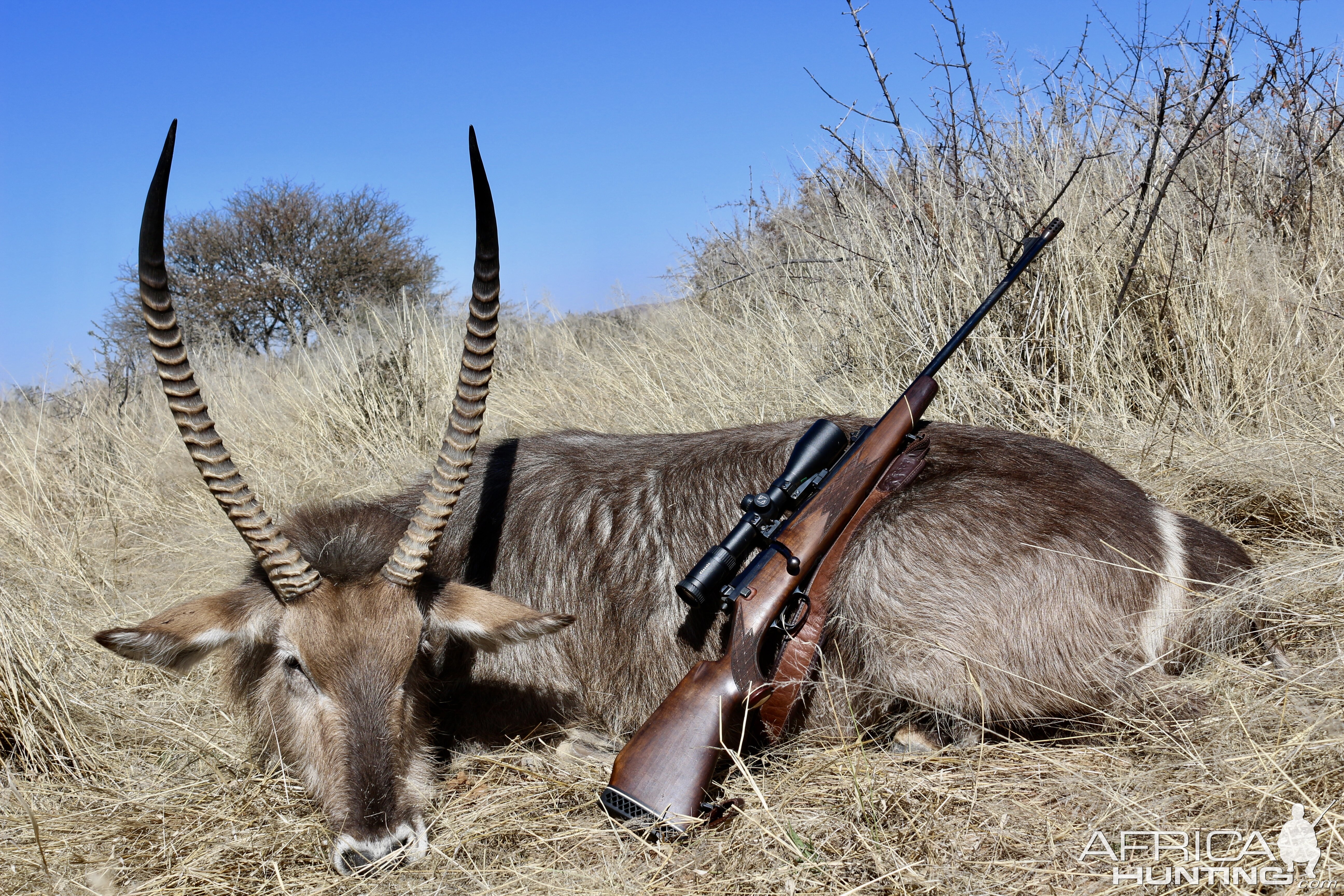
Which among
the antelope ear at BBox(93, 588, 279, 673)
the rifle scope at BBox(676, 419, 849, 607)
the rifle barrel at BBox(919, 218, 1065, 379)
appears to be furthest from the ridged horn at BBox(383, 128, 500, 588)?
the rifle barrel at BBox(919, 218, 1065, 379)

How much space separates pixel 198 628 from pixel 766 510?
192 cm

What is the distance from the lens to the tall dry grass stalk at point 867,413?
2455mm

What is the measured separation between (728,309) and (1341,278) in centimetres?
572

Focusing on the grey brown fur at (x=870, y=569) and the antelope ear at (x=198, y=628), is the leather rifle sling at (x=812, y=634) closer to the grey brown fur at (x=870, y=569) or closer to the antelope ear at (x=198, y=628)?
the grey brown fur at (x=870, y=569)

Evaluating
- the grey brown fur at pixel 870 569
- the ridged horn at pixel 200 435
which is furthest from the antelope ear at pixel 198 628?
the grey brown fur at pixel 870 569

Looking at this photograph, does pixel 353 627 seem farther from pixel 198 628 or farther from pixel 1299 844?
pixel 1299 844

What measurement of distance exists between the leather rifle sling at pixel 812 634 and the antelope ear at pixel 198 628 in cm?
169

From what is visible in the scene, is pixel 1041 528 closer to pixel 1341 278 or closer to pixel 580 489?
pixel 580 489

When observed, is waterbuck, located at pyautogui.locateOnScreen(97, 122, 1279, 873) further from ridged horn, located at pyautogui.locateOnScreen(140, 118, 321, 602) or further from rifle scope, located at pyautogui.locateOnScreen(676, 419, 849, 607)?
rifle scope, located at pyautogui.locateOnScreen(676, 419, 849, 607)

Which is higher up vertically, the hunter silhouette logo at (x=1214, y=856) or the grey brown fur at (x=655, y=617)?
the grey brown fur at (x=655, y=617)

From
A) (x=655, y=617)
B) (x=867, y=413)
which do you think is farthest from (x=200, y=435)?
(x=867, y=413)

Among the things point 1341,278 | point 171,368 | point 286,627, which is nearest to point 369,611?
point 286,627

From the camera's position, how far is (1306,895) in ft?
6.10

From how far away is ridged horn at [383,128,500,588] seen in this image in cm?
269
